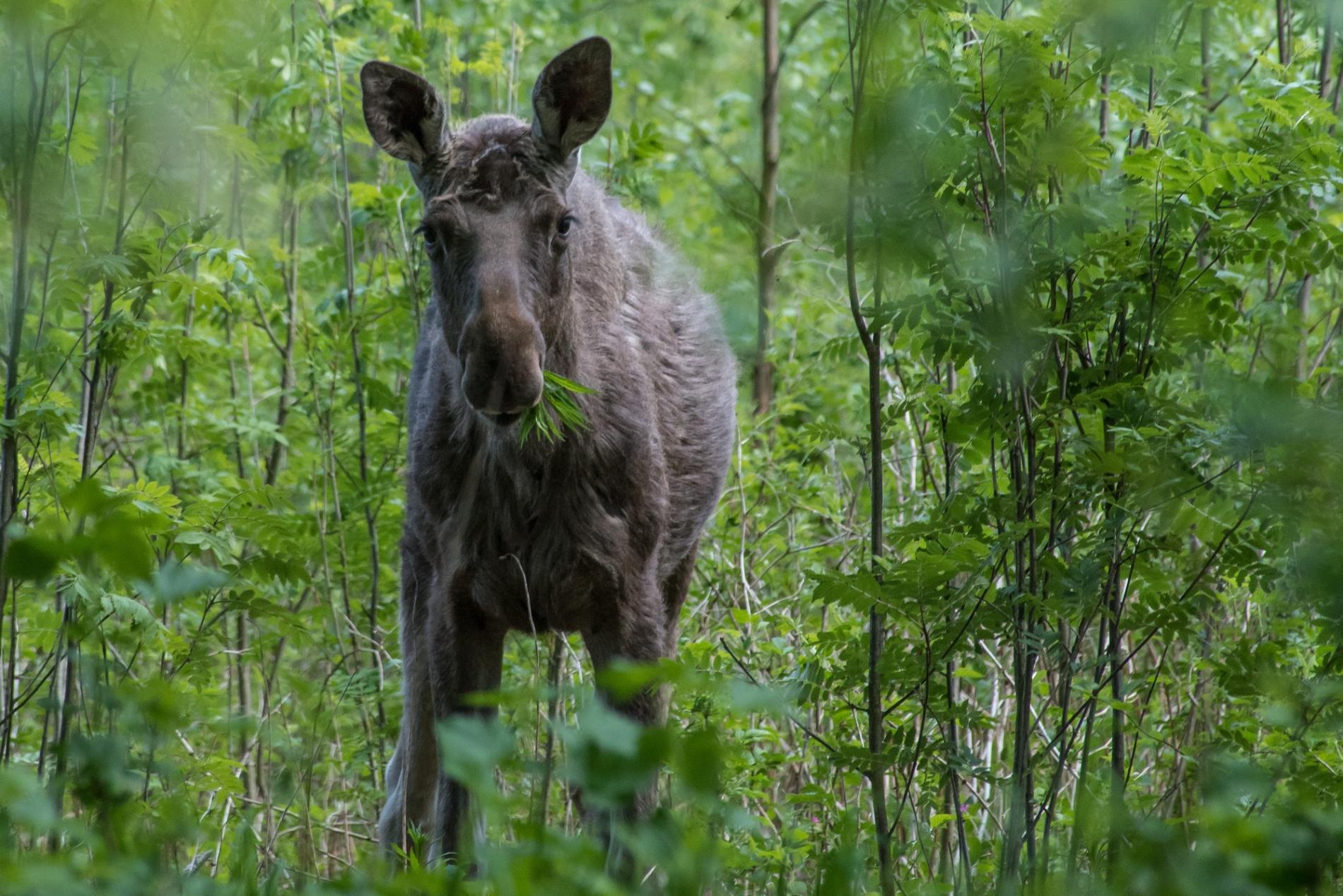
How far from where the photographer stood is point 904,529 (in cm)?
426

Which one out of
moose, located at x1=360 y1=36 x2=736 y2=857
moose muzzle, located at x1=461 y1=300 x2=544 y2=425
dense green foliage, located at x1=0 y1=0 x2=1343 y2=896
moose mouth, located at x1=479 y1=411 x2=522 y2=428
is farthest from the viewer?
moose, located at x1=360 y1=36 x2=736 y2=857

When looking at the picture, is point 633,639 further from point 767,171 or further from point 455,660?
point 767,171

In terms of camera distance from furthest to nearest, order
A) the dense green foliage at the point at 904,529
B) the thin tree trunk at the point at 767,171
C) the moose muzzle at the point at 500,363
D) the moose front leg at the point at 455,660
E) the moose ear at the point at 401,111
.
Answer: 1. the thin tree trunk at the point at 767,171
2. the moose front leg at the point at 455,660
3. the moose ear at the point at 401,111
4. the moose muzzle at the point at 500,363
5. the dense green foliage at the point at 904,529

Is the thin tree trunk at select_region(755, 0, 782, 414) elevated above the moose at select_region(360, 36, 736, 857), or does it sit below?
above

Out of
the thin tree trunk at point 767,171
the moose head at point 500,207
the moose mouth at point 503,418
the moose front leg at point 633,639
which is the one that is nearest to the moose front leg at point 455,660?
the moose front leg at point 633,639

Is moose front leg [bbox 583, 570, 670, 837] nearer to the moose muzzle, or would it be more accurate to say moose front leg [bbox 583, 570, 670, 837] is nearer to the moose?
the moose

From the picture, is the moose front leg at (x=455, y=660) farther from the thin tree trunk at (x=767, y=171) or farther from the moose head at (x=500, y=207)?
the thin tree trunk at (x=767, y=171)

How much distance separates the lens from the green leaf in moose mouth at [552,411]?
4984 millimetres

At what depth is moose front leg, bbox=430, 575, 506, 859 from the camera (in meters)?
5.52

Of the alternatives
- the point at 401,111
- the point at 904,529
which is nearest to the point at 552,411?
the point at 401,111

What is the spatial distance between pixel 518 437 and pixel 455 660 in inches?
41.6

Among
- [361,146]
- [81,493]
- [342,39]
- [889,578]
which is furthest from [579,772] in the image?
[361,146]

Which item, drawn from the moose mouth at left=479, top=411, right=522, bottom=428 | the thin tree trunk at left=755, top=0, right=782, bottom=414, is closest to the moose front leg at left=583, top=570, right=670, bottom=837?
the moose mouth at left=479, top=411, right=522, bottom=428

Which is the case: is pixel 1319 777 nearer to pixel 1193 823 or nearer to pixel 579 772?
pixel 1193 823
